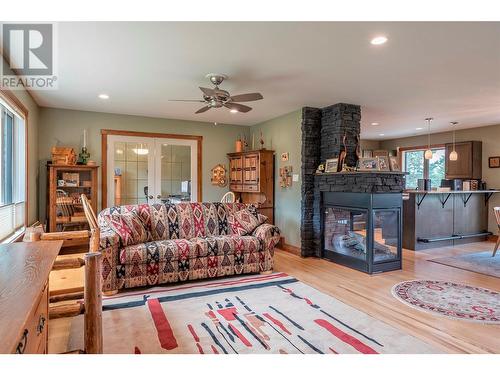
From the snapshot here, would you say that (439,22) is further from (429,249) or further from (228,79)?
(429,249)

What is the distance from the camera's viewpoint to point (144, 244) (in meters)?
3.82

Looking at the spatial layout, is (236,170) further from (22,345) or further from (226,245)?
(22,345)

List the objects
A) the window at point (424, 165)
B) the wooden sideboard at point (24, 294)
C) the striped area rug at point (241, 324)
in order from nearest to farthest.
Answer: the wooden sideboard at point (24, 294) < the striped area rug at point (241, 324) < the window at point (424, 165)

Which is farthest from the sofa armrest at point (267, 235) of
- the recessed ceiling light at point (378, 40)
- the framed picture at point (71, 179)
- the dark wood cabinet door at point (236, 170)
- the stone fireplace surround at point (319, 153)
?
the framed picture at point (71, 179)

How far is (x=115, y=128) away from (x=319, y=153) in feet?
12.0

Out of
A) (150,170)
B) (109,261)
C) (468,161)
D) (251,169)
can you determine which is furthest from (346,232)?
(468,161)

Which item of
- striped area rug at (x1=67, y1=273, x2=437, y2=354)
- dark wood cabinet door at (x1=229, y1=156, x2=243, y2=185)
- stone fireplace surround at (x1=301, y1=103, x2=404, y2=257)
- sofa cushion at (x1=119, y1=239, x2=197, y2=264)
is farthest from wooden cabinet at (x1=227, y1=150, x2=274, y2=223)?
striped area rug at (x1=67, y1=273, x2=437, y2=354)

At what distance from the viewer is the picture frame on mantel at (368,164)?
4432 mm

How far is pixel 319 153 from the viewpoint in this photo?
5.34 meters

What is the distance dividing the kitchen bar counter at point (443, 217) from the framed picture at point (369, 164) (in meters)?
1.62

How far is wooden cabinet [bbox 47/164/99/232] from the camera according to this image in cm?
500

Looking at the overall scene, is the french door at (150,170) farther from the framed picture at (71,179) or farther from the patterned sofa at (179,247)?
the patterned sofa at (179,247)
